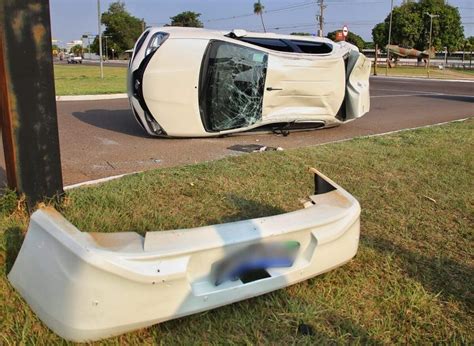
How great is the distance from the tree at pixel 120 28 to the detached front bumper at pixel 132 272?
100458 millimetres

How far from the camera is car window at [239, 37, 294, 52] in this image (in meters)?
7.61

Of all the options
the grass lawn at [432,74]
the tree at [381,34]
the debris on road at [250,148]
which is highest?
the tree at [381,34]

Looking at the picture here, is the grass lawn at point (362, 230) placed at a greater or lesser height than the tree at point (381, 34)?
lesser

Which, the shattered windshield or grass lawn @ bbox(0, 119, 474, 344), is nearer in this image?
grass lawn @ bbox(0, 119, 474, 344)

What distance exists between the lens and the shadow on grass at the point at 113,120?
8.26m

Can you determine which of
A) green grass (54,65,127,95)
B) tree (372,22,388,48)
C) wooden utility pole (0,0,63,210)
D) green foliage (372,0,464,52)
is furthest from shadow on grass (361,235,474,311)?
tree (372,22,388,48)

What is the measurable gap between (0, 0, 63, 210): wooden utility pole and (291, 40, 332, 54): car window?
5695 millimetres

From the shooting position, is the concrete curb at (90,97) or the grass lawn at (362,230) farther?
the concrete curb at (90,97)

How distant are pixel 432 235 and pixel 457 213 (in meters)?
0.63

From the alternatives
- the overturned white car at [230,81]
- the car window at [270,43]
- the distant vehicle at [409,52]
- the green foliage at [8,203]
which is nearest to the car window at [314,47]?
the overturned white car at [230,81]

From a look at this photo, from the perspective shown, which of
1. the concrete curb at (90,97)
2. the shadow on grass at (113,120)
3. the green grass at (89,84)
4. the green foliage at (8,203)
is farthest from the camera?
the green grass at (89,84)

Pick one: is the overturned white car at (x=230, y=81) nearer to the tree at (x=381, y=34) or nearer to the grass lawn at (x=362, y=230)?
the grass lawn at (x=362, y=230)

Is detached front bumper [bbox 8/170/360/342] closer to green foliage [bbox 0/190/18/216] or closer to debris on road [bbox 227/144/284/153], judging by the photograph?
green foliage [bbox 0/190/18/216]

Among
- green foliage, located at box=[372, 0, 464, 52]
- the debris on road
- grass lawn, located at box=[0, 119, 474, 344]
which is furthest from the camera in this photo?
green foliage, located at box=[372, 0, 464, 52]
